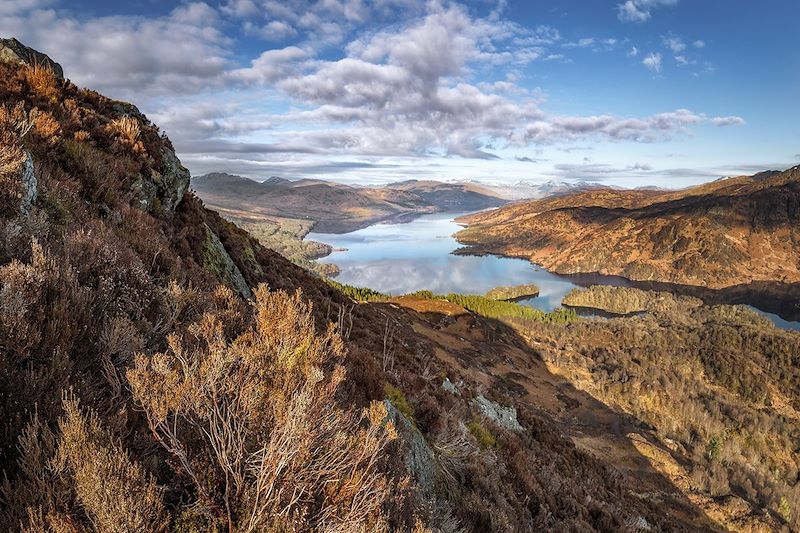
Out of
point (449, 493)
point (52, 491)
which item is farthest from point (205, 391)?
point (449, 493)

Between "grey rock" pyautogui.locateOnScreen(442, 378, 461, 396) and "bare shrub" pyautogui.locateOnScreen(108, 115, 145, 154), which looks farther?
"grey rock" pyautogui.locateOnScreen(442, 378, 461, 396)

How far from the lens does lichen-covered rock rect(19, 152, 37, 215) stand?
5.88 m

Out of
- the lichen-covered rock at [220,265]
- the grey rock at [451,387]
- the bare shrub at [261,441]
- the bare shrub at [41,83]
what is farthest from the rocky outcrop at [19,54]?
the grey rock at [451,387]

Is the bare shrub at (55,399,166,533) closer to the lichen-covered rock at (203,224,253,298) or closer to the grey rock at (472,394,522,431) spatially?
the lichen-covered rock at (203,224,253,298)

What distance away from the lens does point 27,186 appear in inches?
241

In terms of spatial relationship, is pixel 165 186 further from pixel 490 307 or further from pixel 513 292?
pixel 513 292

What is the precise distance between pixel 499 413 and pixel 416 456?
38.7ft

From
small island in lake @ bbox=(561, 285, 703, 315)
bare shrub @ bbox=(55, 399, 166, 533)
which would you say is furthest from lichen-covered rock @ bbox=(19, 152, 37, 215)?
small island in lake @ bbox=(561, 285, 703, 315)

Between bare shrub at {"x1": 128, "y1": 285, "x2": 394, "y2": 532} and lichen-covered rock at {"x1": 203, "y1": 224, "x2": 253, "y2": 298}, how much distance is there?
9790 mm

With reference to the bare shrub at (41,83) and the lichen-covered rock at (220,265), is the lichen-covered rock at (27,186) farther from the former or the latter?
the bare shrub at (41,83)

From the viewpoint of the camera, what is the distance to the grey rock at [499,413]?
16.6m

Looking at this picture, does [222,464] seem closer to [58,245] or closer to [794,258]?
[58,245]

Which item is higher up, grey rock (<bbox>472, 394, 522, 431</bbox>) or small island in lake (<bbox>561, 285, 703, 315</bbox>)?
grey rock (<bbox>472, 394, 522, 431</bbox>)

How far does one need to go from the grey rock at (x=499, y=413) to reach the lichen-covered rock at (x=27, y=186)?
14697 millimetres
